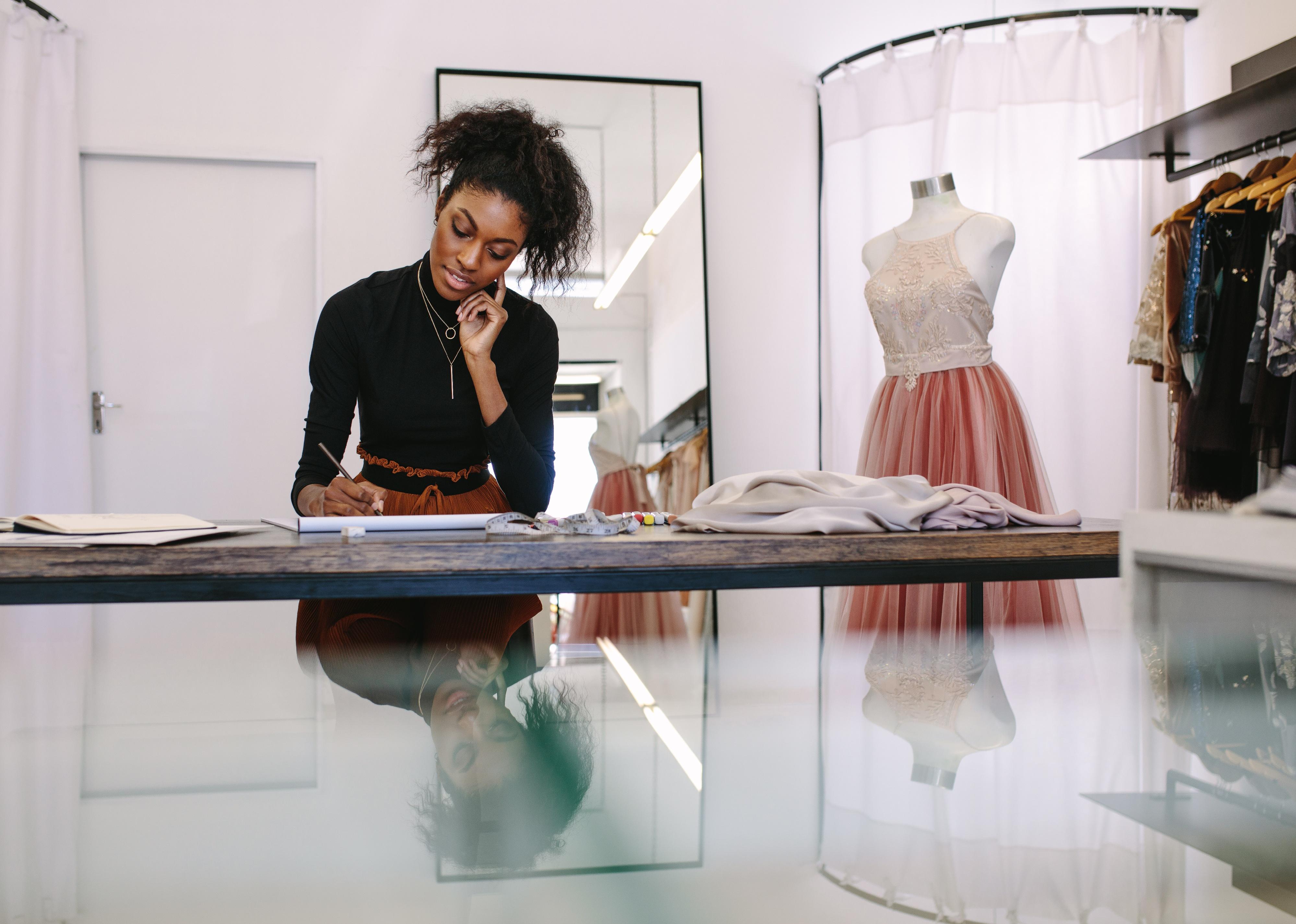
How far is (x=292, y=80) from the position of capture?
333 cm

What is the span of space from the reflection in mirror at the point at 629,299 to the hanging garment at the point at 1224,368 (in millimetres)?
1516

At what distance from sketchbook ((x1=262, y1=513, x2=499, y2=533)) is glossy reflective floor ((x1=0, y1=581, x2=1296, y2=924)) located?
24.1 inches

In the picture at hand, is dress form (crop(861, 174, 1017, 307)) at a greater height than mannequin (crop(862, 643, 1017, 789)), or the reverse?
dress form (crop(861, 174, 1017, 307))

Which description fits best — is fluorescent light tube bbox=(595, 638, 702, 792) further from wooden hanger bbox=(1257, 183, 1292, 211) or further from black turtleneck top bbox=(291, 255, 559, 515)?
wooden hanger bbox=(1257, 183, 1292, 211)

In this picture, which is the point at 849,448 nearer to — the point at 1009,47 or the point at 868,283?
the point at 868,283

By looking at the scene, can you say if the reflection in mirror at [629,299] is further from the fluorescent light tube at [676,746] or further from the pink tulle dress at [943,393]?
the fluorescent light tube at [676,746]

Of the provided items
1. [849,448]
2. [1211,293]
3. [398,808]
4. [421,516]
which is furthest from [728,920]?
[849,448]

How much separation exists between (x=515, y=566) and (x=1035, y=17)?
10.7 feet

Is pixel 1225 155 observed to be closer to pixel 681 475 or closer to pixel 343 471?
pixel 681 475

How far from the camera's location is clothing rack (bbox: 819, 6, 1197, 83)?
3271 mm

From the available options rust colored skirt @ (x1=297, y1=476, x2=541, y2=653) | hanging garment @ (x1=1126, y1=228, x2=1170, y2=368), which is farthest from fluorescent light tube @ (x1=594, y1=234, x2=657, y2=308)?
rust colored skirt @ (x1=297, y1=476, x2=541, y2=653)

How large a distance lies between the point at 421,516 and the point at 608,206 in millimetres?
2567

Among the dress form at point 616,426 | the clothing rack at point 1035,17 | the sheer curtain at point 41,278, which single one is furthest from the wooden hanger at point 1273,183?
the sheer curtain at point 41,278

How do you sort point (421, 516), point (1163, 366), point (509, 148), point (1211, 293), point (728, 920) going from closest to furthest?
point (728, 920), point (421, 516), point (509, 148), point (1211, 293), point (1163, 366)
